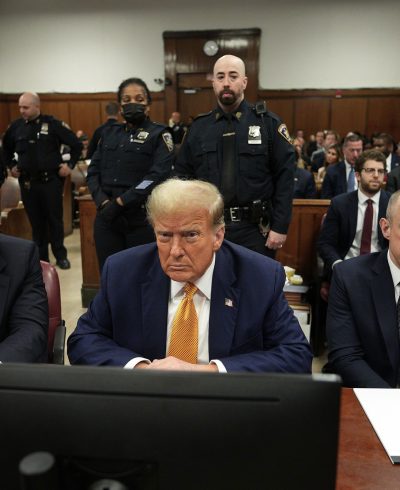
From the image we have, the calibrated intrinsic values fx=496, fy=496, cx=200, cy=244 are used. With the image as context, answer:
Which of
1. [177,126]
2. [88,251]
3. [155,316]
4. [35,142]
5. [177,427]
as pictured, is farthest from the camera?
[177,126]

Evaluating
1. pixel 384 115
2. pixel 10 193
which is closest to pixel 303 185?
pixel 10 193

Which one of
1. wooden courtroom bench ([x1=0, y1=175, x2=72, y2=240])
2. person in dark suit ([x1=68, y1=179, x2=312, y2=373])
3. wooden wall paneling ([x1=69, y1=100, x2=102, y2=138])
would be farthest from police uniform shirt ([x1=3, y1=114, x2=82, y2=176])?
wooden wall paneling ([x1=69, y1=100, x2=102, y2=138])

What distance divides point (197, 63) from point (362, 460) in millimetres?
10982

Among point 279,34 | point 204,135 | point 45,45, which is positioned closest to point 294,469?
point 204,135

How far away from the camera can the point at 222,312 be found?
1.50 m

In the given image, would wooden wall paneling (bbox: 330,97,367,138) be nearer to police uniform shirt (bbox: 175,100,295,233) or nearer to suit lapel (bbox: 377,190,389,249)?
suit lapel (bbox: 377,190,389,249)

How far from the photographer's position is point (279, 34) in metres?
10.7

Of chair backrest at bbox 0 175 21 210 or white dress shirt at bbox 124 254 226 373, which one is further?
chair backrest at bbox 0 175 21 210

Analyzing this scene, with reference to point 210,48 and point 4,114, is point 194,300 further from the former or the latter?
point 4,114

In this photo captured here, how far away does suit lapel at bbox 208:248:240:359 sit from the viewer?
4.87 feet

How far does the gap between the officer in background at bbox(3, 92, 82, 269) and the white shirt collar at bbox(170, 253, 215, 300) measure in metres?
3.95

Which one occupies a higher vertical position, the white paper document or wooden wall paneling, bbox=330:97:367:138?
wooden wall paneling, bbox=330:97:367:138

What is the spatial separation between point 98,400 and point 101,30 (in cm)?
1168

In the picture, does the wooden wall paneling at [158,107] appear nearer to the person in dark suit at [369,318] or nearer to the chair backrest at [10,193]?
the chair backrest at [10,193]
